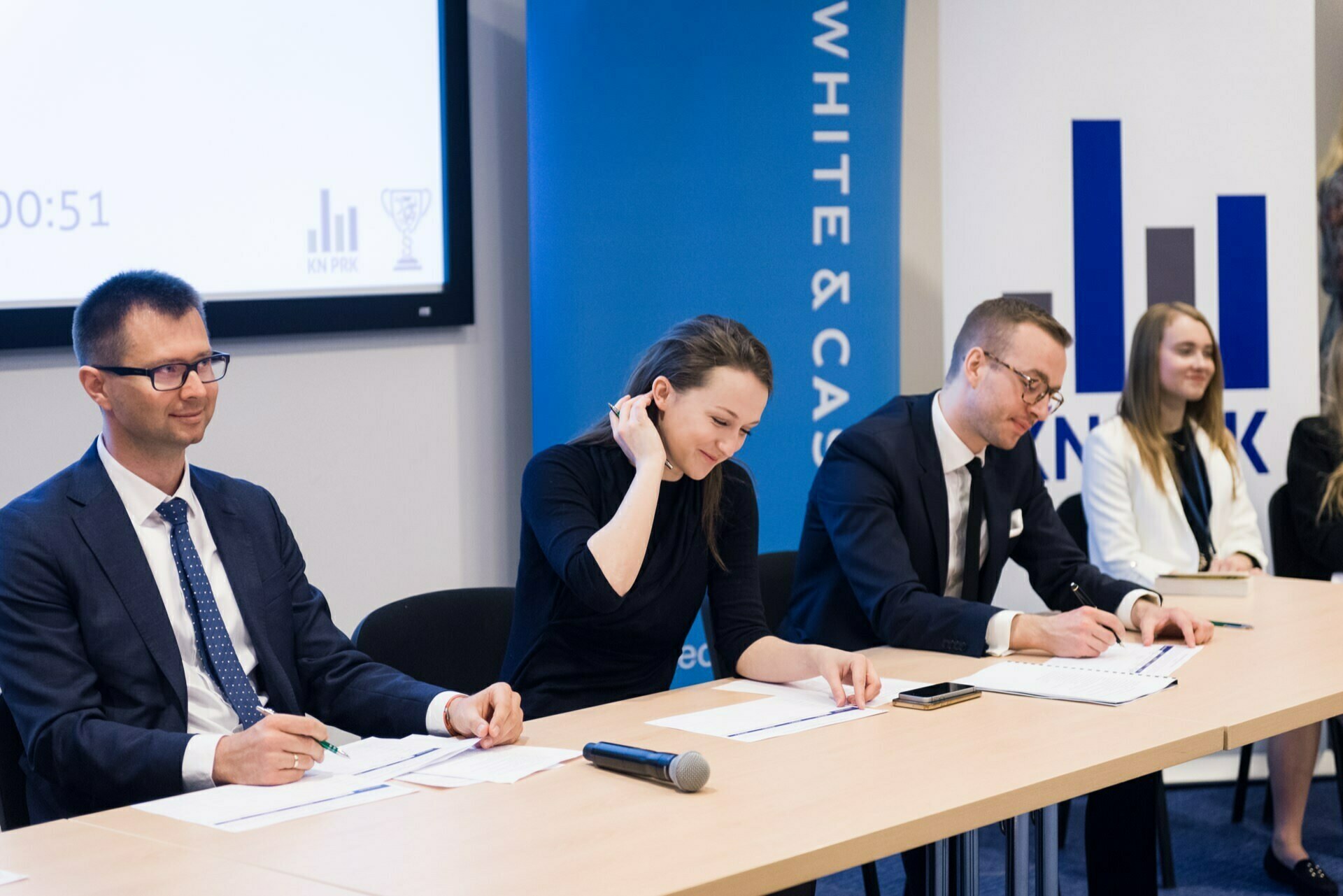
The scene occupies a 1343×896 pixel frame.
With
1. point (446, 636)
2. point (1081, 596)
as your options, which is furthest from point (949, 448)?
point (446, 636)

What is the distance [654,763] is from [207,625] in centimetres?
82

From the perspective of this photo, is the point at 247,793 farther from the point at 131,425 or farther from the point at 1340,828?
the point at 1340,828

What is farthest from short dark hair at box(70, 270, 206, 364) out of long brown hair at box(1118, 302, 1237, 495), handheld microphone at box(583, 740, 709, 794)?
long brown hair at box(1118, 302, 1237, 495)

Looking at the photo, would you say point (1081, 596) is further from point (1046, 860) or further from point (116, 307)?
point (116, 307)

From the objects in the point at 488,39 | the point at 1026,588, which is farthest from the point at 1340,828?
the point at 488,39

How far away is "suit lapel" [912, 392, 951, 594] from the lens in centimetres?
302

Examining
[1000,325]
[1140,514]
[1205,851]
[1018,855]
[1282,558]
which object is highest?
[1000,325]

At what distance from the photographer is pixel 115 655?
2.11 metres

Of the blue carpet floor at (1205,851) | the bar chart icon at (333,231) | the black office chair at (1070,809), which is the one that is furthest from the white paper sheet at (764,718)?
the bar chart icon at (333,231)

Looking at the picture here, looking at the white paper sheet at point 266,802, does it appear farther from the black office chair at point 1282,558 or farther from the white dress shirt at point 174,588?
the black office chair at point 1282,558

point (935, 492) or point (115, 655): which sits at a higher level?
point (935, 492)

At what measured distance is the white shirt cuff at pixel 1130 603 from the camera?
299 cm

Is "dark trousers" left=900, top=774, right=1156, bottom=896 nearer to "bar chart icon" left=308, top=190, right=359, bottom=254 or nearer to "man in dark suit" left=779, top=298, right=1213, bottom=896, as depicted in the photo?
"man in dark suit" left=779, top=298, right=1213, bottom=896

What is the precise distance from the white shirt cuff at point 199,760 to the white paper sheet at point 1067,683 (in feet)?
4.15
